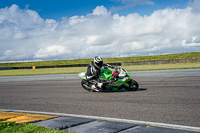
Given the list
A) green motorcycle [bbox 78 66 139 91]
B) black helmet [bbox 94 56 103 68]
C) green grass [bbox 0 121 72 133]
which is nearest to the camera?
green grass [bbox 0 121 72 133]

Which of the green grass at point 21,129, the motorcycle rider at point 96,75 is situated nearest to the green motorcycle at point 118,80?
the motorcycle rider at point 96,75

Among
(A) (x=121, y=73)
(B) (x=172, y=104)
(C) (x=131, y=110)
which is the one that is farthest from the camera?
(A) (x=121, y=73)

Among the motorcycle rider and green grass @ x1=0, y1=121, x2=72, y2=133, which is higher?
the motorcycle rider

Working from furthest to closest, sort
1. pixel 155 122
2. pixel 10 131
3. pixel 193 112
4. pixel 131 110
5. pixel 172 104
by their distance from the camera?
1. pixel 172 104
2. pixel 131 110
3. pixel 193 112
4. pixel 155 122
5. pixel 10 131

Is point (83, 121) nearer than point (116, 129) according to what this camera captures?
No

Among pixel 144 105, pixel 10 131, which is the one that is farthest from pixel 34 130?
pixel 144 105

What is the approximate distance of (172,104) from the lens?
19.8 ft

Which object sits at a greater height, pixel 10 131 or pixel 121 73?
pixel 121 73

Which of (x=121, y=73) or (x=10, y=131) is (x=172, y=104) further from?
(x=10, y=131)

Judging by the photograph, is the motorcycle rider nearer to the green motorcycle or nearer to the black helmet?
the black helmet

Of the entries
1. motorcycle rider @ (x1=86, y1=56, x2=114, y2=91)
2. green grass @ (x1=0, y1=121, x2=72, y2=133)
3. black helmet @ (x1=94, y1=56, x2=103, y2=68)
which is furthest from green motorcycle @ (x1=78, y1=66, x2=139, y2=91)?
green grass @ (x1=0, y1=121, x2=72, y2=133)

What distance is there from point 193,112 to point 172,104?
101cm

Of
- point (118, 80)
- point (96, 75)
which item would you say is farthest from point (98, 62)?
point (118, 80)

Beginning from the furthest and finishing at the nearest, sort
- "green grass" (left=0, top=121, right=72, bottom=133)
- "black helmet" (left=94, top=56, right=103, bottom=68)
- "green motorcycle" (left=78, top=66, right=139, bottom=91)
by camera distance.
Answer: "black helmet" (left=94, top=56, right=103, bottom=68) → "green motorcycle" (left=78, top=66, right=139, bottom=91) → "green grass" (left=0, top=121, right=72, bottom=133)
